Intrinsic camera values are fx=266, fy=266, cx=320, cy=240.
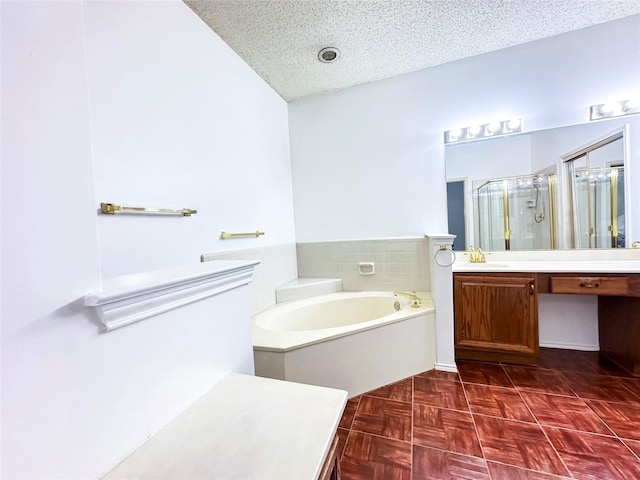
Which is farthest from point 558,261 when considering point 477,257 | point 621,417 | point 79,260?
point 79,260

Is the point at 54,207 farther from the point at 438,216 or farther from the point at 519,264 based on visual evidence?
the point at 519,264

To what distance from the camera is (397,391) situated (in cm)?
181

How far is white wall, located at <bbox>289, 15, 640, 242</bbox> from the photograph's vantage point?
6.97ft

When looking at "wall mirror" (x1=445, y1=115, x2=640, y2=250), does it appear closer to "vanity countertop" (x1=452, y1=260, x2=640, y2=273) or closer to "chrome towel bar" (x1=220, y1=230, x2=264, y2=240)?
"vanity countertop" (x1=452, y1=260, x2=640, y2=273)

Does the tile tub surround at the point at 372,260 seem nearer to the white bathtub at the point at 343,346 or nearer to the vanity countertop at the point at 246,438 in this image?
the white bathtub at the point at 343,346

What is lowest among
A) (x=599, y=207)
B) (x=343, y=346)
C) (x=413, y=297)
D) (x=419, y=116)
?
(x=343, y=346)

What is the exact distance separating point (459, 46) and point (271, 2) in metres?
1.54

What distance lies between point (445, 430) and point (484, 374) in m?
0.76

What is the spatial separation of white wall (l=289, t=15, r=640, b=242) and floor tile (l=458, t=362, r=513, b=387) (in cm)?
120

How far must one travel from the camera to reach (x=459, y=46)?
2.18 meters

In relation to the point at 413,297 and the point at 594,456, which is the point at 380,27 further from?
the point at 594,456

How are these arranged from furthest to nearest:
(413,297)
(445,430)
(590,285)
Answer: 1. (413,297)
2. (590,285)
3. (445,430)

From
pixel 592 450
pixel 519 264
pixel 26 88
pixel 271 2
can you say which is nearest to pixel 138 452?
pixel 26 88

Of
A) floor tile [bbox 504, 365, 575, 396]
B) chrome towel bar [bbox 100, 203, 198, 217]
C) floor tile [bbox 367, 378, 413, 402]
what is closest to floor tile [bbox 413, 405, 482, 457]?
floor tile [bbox 367, 378, 413, 402]
